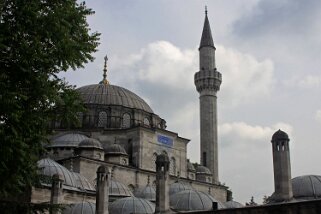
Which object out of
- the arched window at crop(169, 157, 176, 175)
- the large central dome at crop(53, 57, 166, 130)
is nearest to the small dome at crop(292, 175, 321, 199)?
the arched window at crop(169, 157, 176, 175)

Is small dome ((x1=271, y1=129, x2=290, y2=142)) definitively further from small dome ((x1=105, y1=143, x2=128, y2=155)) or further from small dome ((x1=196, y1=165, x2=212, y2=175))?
small dome ((x1=196, y1=165, x2=212, y2=175))

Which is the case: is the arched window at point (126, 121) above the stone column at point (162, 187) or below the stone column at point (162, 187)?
above

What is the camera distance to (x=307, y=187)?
1958 centimetres

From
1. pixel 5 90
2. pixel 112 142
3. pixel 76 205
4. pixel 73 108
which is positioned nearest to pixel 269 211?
pixel 73 108

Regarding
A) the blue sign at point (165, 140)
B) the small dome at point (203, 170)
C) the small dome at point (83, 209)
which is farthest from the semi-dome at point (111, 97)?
the small dome at point (83, 209)

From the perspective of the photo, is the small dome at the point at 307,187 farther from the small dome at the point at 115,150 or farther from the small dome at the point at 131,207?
the small dome at the point at 115,150

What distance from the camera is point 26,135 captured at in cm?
927

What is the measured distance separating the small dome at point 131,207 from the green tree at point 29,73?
36.0 feet

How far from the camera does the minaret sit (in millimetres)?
37188

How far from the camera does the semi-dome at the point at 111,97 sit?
34875 millimetres

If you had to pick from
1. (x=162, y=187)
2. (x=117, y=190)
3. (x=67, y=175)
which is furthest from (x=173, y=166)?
(x=162, y=187)

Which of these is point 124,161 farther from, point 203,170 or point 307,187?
point 307,187

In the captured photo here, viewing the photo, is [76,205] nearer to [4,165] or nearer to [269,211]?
[269,211]

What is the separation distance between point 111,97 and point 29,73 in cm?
2623
